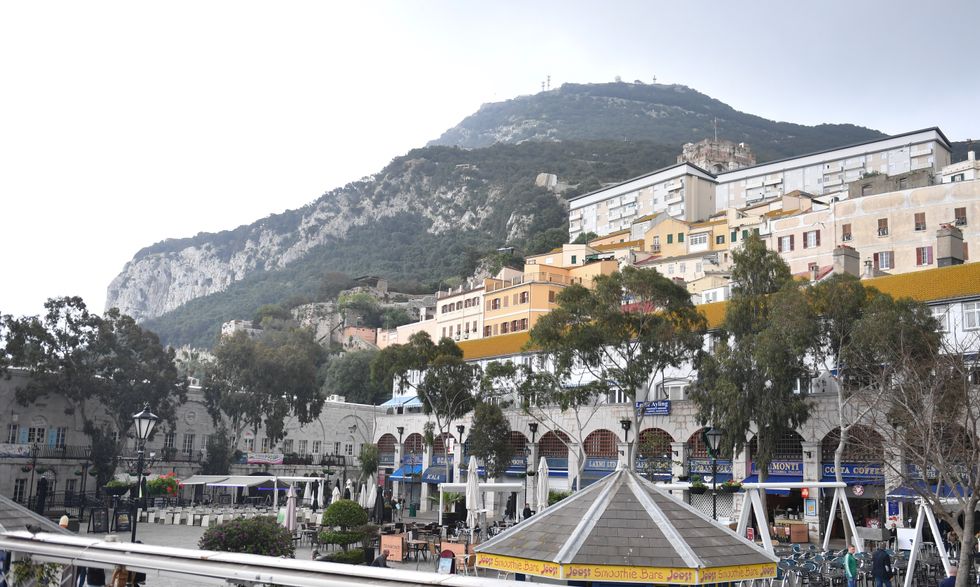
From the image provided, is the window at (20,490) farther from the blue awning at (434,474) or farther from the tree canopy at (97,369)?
the blue awning at (434,474)

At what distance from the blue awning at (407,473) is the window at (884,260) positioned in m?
35.2

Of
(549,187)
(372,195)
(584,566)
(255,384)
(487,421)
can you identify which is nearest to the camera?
(584,566)

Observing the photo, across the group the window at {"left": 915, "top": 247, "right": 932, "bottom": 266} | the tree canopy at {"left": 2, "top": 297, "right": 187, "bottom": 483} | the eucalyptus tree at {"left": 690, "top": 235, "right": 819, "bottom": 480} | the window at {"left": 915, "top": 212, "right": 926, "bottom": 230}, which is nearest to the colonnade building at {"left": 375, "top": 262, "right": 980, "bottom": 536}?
the eucalyptus tree at {"left": 690, "top": 235, "right": 819, "bottom": 480}

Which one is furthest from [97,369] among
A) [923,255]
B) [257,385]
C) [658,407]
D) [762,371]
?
[923,255]

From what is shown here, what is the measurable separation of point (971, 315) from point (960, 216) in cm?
2599

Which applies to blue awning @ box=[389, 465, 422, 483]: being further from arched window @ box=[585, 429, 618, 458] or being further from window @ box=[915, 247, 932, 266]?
window @ box=[915, 247, 932, 266]

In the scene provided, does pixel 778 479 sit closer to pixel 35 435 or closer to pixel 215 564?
pixel 215 564

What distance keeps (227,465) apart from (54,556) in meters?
49.4

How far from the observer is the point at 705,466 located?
137ft

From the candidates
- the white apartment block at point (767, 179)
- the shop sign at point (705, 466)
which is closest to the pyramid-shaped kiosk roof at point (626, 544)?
the shop sign at point (705, 466)

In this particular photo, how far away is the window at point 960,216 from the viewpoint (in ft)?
193

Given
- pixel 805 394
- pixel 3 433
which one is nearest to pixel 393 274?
pixel 3 433

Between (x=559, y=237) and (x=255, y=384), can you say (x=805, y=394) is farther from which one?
(x=559, y=237)

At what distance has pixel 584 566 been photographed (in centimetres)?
987
